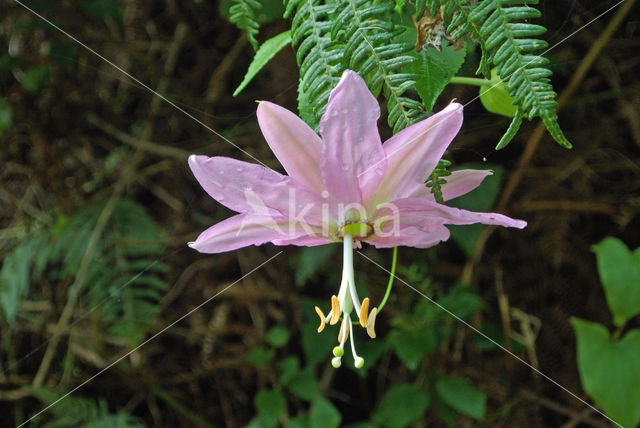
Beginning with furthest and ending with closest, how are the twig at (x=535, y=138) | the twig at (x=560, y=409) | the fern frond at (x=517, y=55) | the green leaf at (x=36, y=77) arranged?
the green leaf at (x=36, y=77) < the twig at (x=560, y=409) < the twig at (x=535, y=138) < the fern frond at (x=517, y=55)

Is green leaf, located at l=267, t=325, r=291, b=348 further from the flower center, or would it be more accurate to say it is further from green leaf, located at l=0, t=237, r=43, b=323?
the flower center

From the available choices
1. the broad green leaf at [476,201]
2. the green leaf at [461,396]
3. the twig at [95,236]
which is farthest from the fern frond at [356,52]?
the twig at [95,236]

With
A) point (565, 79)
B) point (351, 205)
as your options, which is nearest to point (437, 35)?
point (351, 205)

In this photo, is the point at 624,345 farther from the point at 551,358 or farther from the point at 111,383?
the point at 111,383

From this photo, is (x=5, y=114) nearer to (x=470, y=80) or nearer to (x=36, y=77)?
(x=36, y=77)

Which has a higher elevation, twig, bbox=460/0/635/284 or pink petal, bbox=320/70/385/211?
pink petal, bbox=320/70/385/211

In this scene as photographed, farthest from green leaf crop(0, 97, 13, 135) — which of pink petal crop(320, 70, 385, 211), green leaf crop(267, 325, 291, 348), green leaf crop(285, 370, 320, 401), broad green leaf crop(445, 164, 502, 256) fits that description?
pink petal crop(320, 70, 385, 211)

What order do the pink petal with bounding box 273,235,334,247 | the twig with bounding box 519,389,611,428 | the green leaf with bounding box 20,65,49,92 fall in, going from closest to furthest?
the pink petal with bounding box 273,235,334,247
the twig with bounding box 519,389,611,428
the green leaf with bounding box 20,65,49,92

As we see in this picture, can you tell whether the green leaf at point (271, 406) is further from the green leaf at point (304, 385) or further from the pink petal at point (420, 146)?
the pink petal at point (420, 146)
